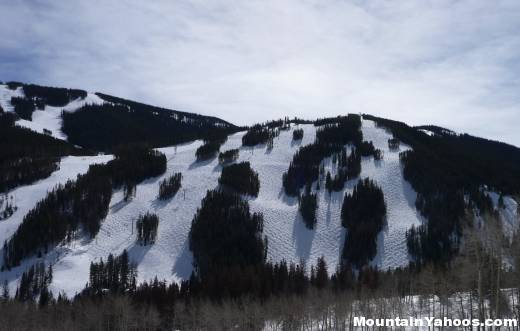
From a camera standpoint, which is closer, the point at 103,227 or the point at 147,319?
the point at 147,319

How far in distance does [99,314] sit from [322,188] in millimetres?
111587

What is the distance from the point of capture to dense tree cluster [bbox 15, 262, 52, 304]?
126750 millimetres

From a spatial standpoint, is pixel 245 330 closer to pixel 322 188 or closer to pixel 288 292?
pixel 288 292

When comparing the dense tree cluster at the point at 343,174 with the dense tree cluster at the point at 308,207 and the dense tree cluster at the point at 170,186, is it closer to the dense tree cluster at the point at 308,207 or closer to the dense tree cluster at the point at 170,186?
the dense tree cluster at the point at 308,207

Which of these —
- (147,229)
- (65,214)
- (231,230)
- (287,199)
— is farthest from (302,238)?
(65,214)

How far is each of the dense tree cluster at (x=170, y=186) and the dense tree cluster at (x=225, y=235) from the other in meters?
16.7

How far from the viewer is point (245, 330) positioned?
7531 centimetres

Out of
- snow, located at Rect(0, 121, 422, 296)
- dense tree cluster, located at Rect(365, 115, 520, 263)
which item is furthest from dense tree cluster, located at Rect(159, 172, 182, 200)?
dense tree cluster, located at Rect(365, 115, 520, 263)

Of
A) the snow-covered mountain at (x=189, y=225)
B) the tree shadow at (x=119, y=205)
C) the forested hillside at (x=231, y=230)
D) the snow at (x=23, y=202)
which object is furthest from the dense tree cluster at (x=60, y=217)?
the snow at (x=23, y=202)

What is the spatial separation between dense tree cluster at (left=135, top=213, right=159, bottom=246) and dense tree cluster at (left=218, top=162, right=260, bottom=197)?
31.7 m

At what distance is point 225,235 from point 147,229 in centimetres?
2444

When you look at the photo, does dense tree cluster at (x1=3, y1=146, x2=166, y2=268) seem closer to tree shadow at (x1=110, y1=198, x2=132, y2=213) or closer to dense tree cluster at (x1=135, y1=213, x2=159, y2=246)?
tree shadow at (x1=110, y1=198, x2=132, y2=213)

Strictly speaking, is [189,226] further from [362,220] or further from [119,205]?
[362,220]

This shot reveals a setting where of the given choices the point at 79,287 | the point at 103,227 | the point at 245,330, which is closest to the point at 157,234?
the point at 103,227
